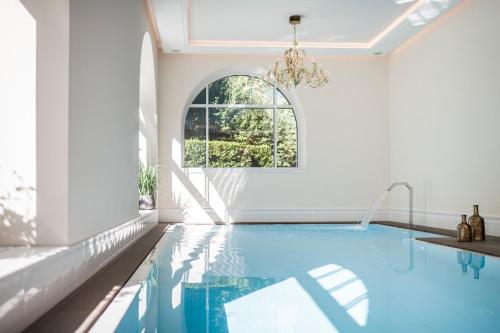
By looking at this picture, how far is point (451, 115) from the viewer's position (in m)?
6.73

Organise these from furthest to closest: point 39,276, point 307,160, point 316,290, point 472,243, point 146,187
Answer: point 307,160 → point 146,187 → point 472,243 → point 316,290 → point 39,276

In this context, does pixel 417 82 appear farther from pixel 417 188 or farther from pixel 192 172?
pixel 192 172

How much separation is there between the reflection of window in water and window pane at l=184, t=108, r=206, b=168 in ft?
16.9

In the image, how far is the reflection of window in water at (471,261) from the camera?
375 cm

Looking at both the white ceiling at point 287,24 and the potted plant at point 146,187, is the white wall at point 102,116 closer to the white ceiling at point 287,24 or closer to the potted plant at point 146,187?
the white ceiling at point 287,24

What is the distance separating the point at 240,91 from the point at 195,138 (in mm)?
1213

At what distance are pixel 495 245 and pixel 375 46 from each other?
175 inches

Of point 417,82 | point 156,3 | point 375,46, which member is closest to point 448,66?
point 417,82

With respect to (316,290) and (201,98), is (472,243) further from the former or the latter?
(201,98)

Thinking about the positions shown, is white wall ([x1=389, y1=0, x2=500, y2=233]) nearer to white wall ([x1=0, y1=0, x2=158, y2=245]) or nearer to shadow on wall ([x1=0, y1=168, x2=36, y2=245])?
white wall ([x1=0, y1=0, x2=158, y2=245])

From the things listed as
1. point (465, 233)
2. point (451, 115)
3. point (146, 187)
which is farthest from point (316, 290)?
point (146, 187)

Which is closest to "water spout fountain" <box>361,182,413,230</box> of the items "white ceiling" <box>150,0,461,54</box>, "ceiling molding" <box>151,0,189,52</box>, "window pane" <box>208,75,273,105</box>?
"white ceiling" <box>150,0,461,54</box>

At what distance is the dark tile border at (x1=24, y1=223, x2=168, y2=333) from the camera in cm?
208

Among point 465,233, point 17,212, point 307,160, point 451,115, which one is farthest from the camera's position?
point 307,160
